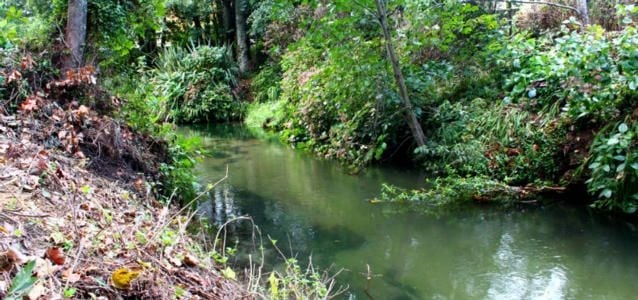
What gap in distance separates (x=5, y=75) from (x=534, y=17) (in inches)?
301

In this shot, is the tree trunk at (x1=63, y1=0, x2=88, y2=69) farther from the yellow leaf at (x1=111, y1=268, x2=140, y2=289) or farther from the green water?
the yellow leaf at (x1=111, y1=268, x2=140, y2=289)

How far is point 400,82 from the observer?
6.13m

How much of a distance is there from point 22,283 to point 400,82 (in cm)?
505

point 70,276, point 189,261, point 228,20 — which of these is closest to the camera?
point 70,276

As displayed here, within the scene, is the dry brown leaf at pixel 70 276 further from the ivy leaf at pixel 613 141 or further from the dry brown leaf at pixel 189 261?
the ivy leaf at pixel 613 141

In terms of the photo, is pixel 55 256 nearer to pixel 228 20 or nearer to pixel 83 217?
pixel 83 217

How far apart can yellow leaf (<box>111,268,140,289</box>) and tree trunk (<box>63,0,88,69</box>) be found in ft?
9.60

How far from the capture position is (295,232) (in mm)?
4477

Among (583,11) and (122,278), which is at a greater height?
(583,11)

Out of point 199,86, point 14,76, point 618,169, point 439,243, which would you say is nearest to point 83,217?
point 14,76

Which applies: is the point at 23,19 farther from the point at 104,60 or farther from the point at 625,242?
the point at 625,242

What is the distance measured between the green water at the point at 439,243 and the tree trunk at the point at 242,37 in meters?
9.75

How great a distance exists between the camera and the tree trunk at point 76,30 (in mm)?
4398

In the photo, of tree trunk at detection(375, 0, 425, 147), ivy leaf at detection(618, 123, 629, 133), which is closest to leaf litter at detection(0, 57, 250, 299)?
tree trunk at detection(375, 0, 425, 147)
